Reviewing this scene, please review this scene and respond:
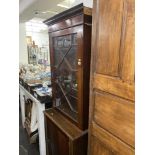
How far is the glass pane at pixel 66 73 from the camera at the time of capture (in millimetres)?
1406

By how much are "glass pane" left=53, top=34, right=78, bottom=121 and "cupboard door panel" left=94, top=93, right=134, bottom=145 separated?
0.51 meters

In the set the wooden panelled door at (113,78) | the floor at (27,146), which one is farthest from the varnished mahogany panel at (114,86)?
the floor at (27,146)

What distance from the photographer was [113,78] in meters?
0.81

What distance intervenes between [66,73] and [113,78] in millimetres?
808

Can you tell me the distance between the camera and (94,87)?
971 millimetres

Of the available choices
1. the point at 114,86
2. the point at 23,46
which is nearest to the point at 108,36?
the point at 114,86

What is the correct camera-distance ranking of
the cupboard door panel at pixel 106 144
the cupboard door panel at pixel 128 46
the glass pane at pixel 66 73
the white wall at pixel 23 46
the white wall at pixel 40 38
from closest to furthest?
the cupboard door panel at pixel 128 46
the cupboard door panel at pixel 106 144
the glass pane at pixel 66 73
the white wall at pixel 23 46
the white wall at pixel 40 38

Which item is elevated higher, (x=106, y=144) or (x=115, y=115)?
(x=115, y=115)

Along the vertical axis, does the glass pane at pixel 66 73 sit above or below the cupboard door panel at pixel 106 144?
above

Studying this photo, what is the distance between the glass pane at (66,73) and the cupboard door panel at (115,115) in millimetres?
508

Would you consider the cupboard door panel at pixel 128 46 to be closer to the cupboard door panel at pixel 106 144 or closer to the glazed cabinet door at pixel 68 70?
the cupboard door panel at pixel 106 144

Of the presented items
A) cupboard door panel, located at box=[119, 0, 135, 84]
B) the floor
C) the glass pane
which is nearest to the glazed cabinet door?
the glass pane

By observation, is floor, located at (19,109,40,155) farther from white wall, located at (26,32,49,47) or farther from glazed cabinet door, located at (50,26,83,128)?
white wall, located at (26,32,49,47)

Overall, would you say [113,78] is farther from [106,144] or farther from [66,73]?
[66,73]
